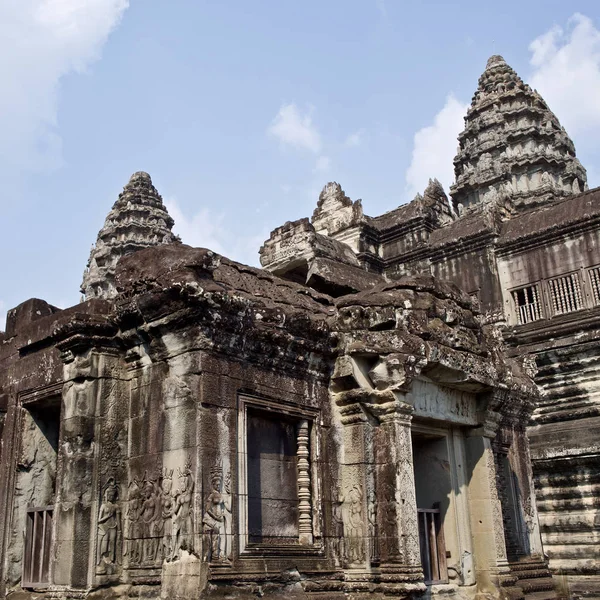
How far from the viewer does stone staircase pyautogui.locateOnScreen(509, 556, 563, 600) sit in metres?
11.0

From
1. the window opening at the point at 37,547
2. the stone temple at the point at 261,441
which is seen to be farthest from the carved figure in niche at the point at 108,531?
the window opening at the point at 37,547

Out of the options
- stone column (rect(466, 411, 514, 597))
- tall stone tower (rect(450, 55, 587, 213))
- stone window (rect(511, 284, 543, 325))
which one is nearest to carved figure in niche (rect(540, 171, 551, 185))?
tall stone tower (rect(450, 55, 587, 213))

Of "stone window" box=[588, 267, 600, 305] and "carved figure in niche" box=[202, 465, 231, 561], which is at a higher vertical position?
"stone window" box=[588, 267, 600, 305]

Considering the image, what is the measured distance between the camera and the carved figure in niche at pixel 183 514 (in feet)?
24.4

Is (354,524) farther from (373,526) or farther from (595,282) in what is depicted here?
(595,282)

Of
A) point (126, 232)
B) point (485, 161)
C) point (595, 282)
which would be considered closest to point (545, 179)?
point (485, 161)

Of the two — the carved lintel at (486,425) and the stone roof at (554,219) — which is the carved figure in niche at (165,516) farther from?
the stone roof at (554,219)

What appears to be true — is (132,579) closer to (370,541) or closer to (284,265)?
(370,541)

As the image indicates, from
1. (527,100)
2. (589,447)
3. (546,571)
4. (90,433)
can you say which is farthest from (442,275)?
(527,100)

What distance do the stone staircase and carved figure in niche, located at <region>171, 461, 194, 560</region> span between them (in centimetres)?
563

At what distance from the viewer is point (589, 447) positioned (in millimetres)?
18016

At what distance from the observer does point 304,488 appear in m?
8.88

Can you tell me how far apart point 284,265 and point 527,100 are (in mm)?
26512

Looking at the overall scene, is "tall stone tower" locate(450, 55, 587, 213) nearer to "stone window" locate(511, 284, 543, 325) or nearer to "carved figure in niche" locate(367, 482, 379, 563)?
"stone window" locate(511, 284, 543, 325)
